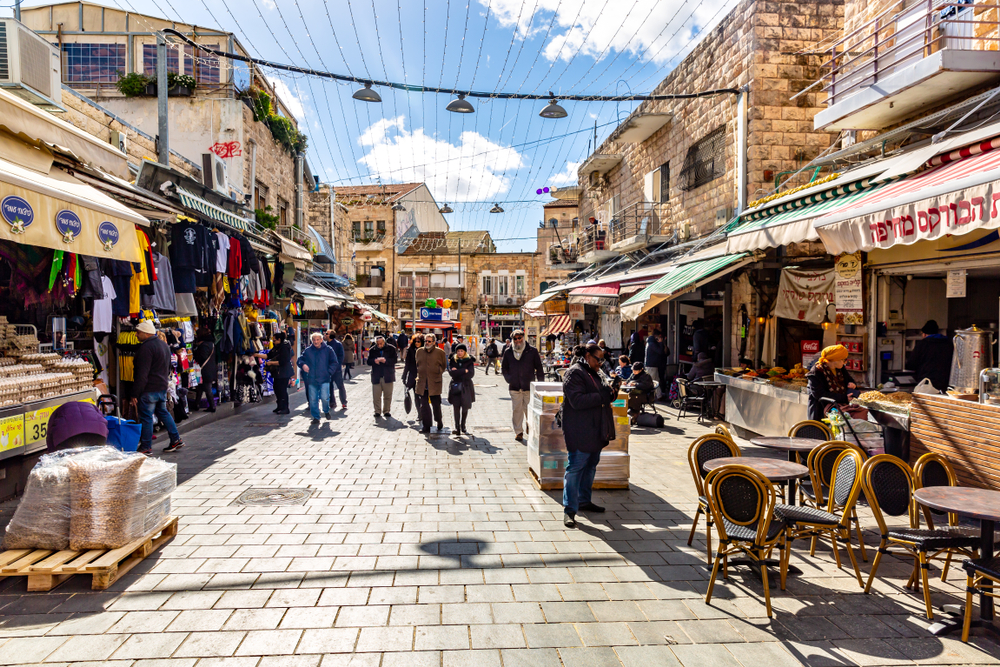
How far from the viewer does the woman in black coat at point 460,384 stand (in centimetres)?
964

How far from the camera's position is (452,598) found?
3.80m

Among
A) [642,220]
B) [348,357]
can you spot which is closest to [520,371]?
[642,220]

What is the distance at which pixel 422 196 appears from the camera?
5097 cm

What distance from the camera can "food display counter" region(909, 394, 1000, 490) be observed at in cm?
496

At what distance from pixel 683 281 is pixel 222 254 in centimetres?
820

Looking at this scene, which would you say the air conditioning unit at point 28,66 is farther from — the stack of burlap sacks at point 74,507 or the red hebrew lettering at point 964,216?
the red hebrew lettering at point 964,216

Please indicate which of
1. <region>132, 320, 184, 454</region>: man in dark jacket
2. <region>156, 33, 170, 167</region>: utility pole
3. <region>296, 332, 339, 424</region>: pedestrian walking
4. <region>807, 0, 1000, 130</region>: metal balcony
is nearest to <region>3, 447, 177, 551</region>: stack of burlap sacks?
<region>132, 320, 184, 454</region>: man in dark jacket

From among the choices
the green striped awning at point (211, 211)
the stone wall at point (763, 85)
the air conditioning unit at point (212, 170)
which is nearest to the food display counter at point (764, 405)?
the stone wall at point (763, 85)

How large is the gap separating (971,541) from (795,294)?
6.77 m

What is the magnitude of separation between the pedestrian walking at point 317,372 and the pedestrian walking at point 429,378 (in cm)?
221

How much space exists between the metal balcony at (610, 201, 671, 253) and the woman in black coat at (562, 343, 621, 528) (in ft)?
37.6

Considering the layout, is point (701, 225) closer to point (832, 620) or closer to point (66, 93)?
point (832, 620)

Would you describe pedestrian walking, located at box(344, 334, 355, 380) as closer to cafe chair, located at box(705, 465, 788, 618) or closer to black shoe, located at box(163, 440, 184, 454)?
black shoe, located at box(163, 440, 184, 454)

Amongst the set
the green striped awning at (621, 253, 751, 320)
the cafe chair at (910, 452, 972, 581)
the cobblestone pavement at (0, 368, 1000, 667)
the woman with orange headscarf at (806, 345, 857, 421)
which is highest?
the green striped awning at (621, 253, 751, 320)
